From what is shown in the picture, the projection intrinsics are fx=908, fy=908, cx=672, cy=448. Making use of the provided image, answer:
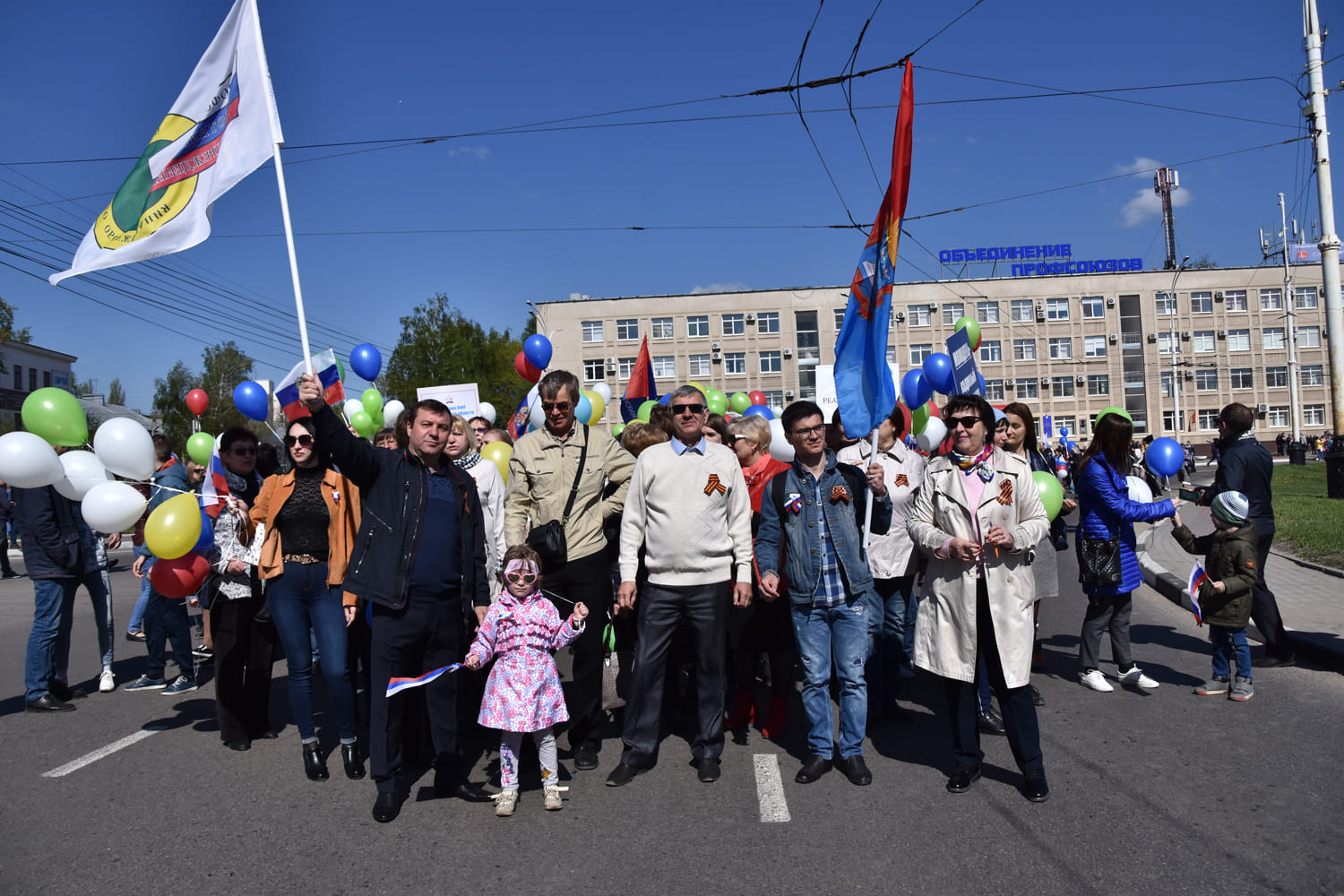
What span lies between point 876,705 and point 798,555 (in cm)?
141

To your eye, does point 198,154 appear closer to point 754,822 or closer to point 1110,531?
point 754,822

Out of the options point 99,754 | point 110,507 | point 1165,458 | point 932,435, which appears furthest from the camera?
point 932,435

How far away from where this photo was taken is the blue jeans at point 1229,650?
19.5ft

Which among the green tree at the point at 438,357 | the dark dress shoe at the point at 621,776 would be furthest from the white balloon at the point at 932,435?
the green tree at the point at 438,357

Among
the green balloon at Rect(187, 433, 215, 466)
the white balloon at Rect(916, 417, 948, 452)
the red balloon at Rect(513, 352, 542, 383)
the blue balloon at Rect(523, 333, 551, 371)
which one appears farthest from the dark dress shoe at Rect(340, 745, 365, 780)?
the green balloon at Rect(187, 433, 215, 466)

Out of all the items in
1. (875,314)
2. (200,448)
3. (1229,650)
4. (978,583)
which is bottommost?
(1229,650)

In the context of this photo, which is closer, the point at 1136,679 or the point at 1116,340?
the point at 1136,679

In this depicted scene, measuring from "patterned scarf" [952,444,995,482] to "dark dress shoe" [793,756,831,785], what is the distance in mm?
1691

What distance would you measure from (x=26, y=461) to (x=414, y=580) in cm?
265

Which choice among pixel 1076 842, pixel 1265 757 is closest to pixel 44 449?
pixel 1076 842

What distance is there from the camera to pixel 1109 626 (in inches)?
253

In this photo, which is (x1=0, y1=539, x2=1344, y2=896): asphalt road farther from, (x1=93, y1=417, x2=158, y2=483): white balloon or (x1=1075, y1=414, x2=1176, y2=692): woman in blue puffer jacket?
(x1=93, y1=417, x2=158, y2=483): white balloon

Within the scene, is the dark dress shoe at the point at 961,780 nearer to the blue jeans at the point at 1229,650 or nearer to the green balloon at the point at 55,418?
the blue jeans at the point at 1229,650

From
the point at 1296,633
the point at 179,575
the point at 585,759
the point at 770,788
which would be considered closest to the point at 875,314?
the point at 770,788
